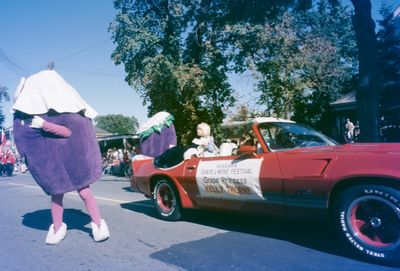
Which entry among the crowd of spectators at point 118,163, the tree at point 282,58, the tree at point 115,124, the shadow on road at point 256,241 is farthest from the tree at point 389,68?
the tree at point 115,124

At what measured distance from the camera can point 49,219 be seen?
19.6ft

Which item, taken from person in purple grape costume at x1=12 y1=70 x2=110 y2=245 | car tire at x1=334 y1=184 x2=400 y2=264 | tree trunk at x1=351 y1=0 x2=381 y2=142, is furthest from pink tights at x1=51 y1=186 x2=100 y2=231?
tree trunk at x1=351 y1=0 x2=381 y2=142

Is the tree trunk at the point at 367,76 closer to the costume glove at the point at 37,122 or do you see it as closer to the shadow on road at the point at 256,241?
the shadow on road at the point at 256,241

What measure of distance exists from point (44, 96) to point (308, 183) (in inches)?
127

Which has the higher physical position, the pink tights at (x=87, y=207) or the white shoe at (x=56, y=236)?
the pink tights at (x=87, y=207)

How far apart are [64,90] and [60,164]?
0.92 metres

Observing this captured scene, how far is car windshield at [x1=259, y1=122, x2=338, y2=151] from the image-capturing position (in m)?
4.30

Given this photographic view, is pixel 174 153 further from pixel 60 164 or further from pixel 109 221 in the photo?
pixel 60 164

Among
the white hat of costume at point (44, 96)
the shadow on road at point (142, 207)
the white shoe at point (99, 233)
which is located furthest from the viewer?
the shadow on road at point (142, 207)

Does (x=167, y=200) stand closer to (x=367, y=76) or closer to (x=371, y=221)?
(x=371, y=221)

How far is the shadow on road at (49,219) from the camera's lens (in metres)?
5.37

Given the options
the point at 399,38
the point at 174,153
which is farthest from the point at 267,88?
the point at 174,153

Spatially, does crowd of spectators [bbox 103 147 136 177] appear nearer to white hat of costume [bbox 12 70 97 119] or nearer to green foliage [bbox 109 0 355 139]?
green foliage [bbox 109 0 355 139]

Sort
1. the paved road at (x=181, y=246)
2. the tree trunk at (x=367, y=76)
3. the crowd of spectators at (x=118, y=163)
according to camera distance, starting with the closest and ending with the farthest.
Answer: the paved road at (x=181, y=246) < the tree trunk at (x=367, y=76) < the crowd of spectators at (x=118, y=163)
